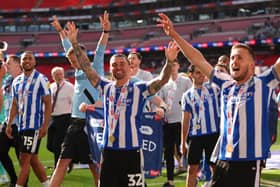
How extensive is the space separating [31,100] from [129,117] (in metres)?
2.17

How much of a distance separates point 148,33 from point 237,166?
138 feet

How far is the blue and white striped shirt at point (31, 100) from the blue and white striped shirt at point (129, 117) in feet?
6.49

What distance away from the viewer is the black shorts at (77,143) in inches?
237

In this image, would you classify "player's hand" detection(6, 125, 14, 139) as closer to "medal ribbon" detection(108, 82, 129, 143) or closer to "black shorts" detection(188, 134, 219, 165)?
"black shorts" detection(188, 134, 219, 165)

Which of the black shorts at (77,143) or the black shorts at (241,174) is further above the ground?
the black shorts at (77,143)

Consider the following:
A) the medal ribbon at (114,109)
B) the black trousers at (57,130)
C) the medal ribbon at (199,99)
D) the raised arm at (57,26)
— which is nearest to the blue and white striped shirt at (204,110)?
the medal ribbon at (199,99)

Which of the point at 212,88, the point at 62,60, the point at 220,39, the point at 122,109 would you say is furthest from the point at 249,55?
the point at 62,60

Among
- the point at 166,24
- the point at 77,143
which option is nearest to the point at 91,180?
the point at 77,143

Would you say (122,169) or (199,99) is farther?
(199,99)

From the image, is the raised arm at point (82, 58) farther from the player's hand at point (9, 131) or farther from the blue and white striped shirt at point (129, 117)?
the player's hand at point (9, 131)

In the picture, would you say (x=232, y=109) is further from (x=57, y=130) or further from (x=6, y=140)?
(x=57, y=130)

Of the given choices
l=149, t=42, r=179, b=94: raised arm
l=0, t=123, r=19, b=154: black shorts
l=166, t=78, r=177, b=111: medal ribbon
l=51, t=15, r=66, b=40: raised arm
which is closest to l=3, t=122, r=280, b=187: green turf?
l=0, t=123, r=19, b=154: black shorts

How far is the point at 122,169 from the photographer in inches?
181

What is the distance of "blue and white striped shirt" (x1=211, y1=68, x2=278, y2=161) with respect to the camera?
3908 millimetres
